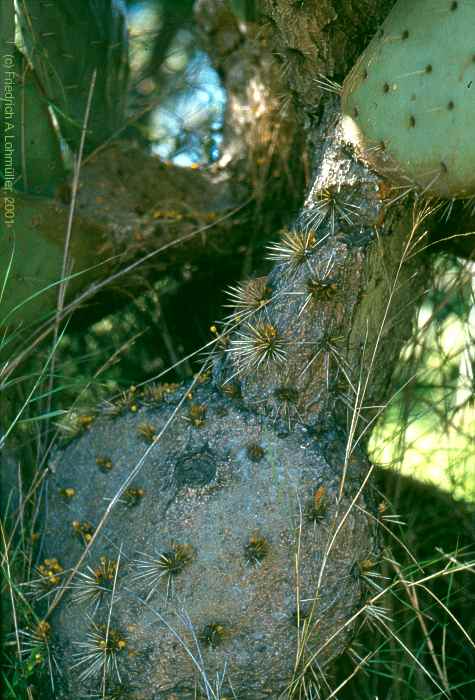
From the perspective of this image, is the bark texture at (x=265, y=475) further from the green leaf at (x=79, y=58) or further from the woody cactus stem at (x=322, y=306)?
the green leaf at (x=79, y=58)

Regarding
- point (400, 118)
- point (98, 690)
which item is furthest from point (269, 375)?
point (98, 690)

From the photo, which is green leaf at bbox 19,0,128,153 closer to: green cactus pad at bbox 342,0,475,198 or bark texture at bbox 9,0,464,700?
bark texture at bbox 9,0,464,700

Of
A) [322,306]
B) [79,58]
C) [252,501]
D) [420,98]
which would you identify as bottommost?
[252,501]

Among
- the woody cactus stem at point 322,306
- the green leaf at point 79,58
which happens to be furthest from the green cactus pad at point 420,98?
the green leaf at point 79,58

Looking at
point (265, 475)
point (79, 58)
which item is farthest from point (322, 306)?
point (79, 58)

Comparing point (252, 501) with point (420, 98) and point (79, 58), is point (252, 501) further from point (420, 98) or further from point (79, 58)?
point (79, 58)

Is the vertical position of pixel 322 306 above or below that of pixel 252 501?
above

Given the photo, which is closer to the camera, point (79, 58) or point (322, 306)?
point (322, 306)
